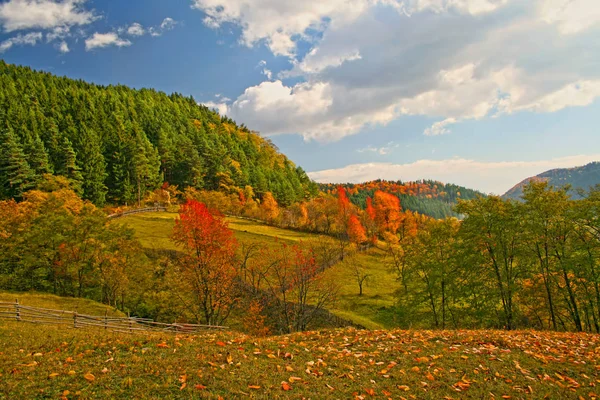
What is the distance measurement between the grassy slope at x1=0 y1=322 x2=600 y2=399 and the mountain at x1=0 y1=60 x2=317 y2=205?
70293 millimetres

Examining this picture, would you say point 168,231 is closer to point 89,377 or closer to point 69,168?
point 69,168

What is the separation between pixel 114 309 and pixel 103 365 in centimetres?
2646

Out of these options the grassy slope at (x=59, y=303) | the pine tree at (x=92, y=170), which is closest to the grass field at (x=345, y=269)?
the pine tree at (x=92, y=170)

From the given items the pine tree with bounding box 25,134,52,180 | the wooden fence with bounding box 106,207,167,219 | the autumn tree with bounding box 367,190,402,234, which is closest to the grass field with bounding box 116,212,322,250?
the wooden fence with bounding box 106,207,167,219

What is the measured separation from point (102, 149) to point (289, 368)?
98.3 m

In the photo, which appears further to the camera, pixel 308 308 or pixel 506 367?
pixel 308 308

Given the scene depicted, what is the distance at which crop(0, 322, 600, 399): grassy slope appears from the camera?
8656 mm

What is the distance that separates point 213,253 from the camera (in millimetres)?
31969

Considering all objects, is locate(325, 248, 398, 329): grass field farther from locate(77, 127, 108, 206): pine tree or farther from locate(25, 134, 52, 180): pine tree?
locate(25, 134, 52, 180): pine tree

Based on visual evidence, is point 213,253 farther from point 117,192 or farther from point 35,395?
point 117,192

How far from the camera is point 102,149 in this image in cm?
8806

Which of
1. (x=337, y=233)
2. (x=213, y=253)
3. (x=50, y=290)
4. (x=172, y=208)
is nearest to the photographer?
(x=213, y=253)

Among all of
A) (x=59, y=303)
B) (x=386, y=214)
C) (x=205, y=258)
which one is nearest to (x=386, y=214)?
(x=386, y=214)

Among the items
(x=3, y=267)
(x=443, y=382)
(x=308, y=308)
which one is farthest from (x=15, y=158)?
(x=443, y=382)
